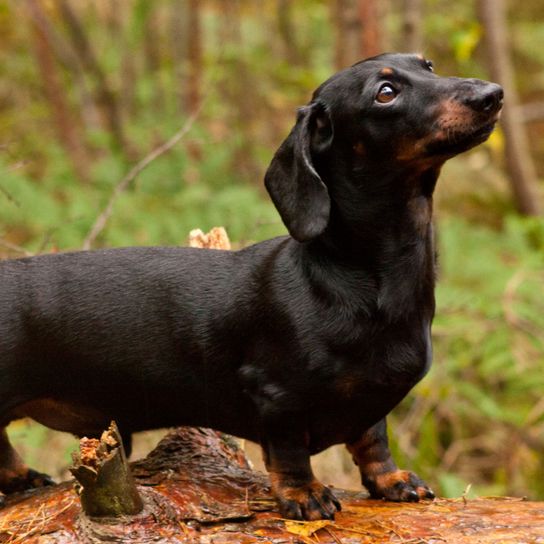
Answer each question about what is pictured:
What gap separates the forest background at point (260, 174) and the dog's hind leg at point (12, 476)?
119 cm

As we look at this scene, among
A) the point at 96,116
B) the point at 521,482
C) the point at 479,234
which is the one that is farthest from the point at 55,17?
the point at 521,482

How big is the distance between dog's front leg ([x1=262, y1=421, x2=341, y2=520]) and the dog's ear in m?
0.73

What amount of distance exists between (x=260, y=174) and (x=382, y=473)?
7.18 metres

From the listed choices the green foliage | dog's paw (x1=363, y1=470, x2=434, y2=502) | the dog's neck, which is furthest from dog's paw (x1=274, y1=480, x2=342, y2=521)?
the green foliage

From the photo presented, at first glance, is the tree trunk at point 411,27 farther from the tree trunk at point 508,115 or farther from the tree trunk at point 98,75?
the tree trunk at point 98,75

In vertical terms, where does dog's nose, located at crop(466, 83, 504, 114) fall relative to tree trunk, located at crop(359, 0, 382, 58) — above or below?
below

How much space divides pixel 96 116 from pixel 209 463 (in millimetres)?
7973

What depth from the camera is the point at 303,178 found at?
310 cm

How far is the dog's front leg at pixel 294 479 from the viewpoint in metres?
3.24

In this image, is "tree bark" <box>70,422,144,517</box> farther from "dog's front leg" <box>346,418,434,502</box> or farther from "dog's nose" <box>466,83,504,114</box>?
"dog's nose" <box>466,83,504,114</box>

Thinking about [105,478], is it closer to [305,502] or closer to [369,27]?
[305,502]

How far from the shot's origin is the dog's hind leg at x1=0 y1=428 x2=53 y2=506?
147 inches

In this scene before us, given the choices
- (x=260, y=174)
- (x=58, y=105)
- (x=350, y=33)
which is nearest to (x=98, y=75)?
(x=58, y=105)

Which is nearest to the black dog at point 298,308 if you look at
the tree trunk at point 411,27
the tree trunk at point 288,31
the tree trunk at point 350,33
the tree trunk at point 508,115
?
the tree trunk at point 350,33
